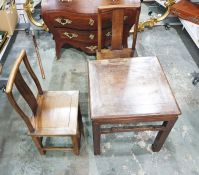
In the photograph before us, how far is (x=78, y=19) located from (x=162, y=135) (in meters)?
1.46

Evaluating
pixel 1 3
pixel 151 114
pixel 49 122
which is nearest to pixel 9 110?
pixel 49 122

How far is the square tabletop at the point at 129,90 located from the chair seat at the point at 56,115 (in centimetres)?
25

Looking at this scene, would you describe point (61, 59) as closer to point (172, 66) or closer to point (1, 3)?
point (1, 3)

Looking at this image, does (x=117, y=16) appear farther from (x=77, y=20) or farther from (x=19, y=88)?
(x=19, y=88)

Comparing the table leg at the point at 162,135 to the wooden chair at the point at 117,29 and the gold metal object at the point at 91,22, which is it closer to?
the wooden chair at the point at 117,29

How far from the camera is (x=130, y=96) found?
1.55 metres

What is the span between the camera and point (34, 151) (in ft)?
6.36

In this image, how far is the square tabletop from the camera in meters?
1.46

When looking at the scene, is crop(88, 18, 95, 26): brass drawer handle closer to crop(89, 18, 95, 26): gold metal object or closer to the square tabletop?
crop(89, 18, 95, 26): gold metal object

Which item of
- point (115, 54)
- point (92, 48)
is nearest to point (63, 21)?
point (92, 48)

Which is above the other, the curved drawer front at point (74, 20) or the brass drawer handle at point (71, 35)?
the curved drawer front at point (74, 20)

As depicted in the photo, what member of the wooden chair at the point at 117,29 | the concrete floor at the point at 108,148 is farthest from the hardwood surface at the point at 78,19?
the concrete floor at the point at 108,148

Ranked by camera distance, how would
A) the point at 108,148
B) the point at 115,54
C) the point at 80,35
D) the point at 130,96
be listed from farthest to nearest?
the point at 80,35, the point at 115,54, the point at 108,148, the point at 130,96

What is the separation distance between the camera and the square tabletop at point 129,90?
1456mm
